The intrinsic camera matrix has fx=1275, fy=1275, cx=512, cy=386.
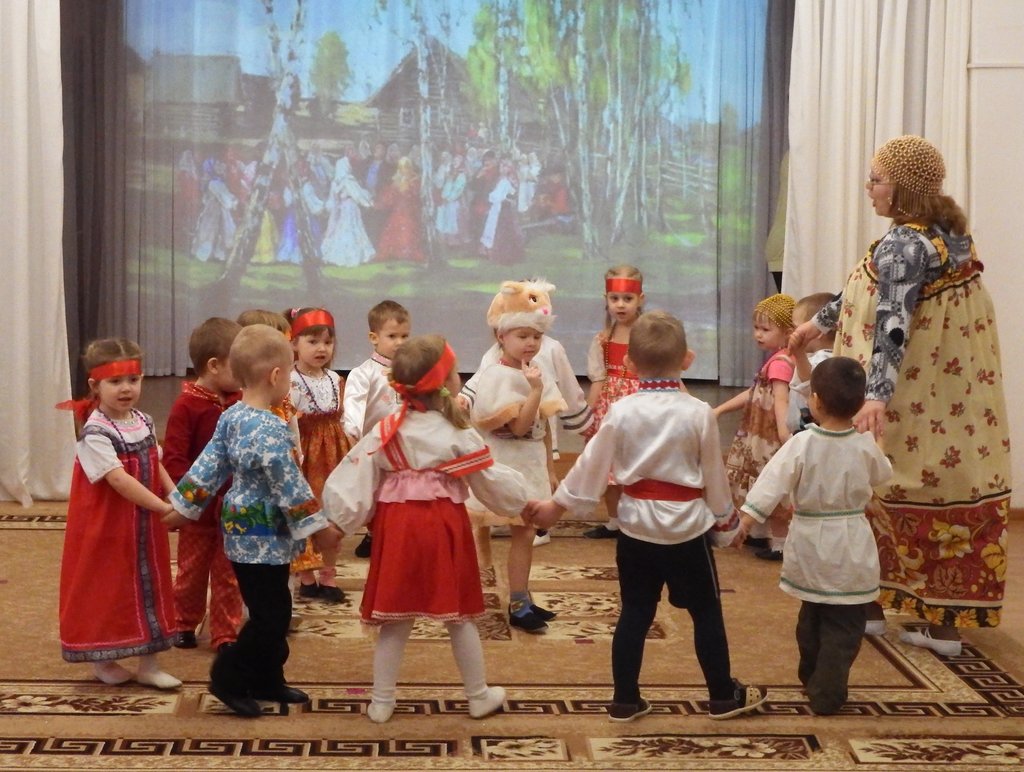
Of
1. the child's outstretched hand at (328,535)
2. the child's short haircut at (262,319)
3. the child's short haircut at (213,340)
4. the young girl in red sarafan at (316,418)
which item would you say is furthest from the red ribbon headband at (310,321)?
the child's outstretched hand at (328,535)

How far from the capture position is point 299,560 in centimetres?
485

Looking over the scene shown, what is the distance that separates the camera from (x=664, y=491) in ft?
11.4

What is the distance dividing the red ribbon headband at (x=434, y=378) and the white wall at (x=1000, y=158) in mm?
3999

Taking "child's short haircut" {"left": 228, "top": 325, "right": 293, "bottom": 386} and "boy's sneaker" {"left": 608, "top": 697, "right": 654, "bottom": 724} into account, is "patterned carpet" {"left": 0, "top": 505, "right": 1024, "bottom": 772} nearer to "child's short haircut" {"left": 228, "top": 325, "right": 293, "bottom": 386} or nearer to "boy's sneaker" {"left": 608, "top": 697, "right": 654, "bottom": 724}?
"boy's sneaker" {"left": 608, "top": 697, "right": 654, "bottom": 724}


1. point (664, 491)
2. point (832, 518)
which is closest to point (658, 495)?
point (664, 491)

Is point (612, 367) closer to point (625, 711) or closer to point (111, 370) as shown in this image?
point (625, 711)

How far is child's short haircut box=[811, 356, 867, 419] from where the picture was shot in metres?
3.67

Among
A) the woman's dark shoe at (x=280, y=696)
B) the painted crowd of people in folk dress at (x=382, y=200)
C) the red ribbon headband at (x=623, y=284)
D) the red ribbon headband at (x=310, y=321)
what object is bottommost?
the woman's dark shoe at (x=280, y=696)

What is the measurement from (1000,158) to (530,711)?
435 centimetres

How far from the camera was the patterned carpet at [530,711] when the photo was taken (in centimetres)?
328

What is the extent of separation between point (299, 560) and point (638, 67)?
735cm

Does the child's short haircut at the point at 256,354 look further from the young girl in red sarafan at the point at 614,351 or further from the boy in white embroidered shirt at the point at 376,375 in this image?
the young girl in red sarafan at the point at 614,351

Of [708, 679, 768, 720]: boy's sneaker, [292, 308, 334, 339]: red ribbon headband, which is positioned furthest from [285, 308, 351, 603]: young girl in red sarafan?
[708, 679, 768, 720]: boy's sneaker

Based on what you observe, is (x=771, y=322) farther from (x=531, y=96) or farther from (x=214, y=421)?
(x=531, y=96)
